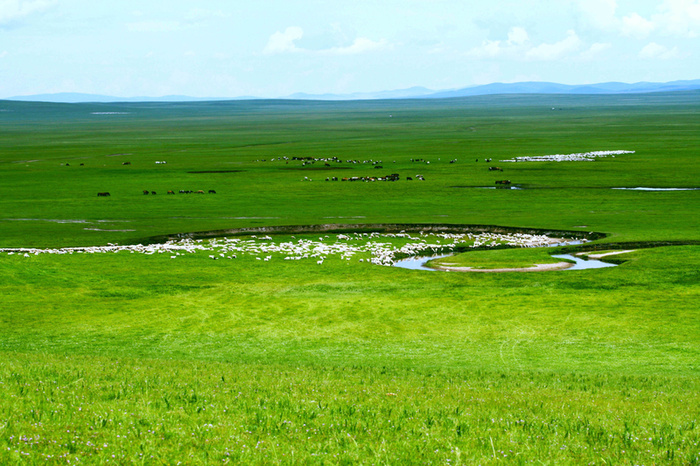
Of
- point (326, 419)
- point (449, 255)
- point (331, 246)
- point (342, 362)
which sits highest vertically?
point (326, 419)

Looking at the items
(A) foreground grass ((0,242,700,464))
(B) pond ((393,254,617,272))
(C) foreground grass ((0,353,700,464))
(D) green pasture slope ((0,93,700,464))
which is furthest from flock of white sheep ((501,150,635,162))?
(C) foreground grass ((0,353,700,464))

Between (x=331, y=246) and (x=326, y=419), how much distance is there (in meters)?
39.3

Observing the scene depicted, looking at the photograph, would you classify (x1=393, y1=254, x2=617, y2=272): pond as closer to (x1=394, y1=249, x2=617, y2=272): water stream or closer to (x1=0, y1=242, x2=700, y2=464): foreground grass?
(x1=394, y1=249, x2=617, y2=272): water stream

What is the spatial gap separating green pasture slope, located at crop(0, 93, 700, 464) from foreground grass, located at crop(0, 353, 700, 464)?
0.19 ft

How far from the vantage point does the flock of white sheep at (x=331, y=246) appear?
163ft

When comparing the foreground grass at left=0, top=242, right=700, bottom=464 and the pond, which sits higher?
the foreground grass at left=0, top=242, right=700, bottom=464

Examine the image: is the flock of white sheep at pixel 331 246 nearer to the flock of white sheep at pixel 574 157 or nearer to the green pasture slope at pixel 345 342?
the green pasture slope at pixel 345 342

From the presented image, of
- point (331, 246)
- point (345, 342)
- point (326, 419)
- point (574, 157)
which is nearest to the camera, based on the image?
point (326, 419)

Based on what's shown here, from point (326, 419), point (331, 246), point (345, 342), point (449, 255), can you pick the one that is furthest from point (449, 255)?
point (326, 419)

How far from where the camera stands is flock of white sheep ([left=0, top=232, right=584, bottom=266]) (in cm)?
4975

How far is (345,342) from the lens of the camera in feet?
93.5

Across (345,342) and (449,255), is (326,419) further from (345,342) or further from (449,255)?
(449,255)

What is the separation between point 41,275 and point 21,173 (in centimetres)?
7845

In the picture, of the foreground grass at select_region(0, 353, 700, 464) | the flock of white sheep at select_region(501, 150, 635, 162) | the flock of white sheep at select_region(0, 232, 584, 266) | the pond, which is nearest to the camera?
the foreground grass at select_region(0, 353, 700, 464)
